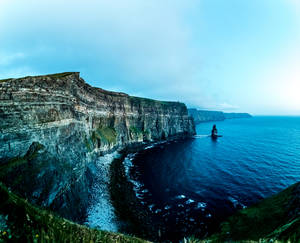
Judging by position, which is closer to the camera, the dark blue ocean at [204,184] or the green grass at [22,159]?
the green grass at [22,159]

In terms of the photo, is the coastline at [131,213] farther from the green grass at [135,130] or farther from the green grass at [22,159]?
the green grass at [135,130]

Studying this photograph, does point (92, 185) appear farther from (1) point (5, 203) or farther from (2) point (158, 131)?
(2) point (158, 131)

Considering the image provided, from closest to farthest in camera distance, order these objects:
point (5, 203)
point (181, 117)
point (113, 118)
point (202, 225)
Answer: point (5, 203)
point (202, 225)
point (113, 118)
point (181, 117)

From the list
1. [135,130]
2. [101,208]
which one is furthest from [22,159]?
[135,130]

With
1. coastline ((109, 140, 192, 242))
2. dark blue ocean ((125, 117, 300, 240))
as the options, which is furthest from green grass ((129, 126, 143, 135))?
coastline ((109, 140, 192, 242))

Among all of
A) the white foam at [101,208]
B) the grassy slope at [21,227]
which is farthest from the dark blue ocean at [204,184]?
the grassy slope at [21,227]

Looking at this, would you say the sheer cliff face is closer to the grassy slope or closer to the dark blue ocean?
the grassy slope

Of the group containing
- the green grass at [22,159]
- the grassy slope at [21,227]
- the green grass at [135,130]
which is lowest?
the green grass at [135,130]

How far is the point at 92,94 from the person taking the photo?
45.7m

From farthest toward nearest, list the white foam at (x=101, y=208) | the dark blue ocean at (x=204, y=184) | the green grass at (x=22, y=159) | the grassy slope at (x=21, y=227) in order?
1. the dark blue ocean at (x=204, y=184)
2. the white foam at (x=101, y=208)
3. the green grass at (x=22, y=159)
4. the grassy slope at (x=21, y=227)

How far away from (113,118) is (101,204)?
39.2 metres

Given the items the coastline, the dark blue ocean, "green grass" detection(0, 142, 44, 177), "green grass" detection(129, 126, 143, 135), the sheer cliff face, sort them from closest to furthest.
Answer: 1. "green grass" detection(0, 142, 44, 177)
2. the sheer cliff face
3. the coastline
4. the dark blue ocean
5. "green grass" detection(129, 126, 143, 135)

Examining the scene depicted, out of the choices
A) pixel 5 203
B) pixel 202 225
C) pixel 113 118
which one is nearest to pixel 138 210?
pixel 202 225

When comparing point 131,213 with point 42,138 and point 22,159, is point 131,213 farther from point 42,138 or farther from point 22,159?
point 42,138
